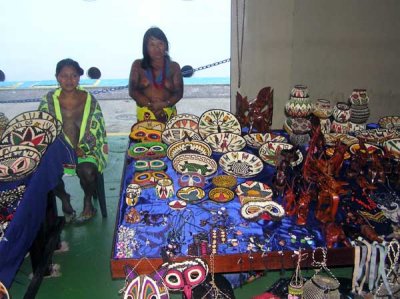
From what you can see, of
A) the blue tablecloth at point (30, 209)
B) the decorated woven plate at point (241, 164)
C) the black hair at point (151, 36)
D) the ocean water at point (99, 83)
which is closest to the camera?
the blue tablecloth at point (30, 209)

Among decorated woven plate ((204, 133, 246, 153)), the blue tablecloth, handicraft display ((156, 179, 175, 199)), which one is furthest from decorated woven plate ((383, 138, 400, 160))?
the blue tablecloth

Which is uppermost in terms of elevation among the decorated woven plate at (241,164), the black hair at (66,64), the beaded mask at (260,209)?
the black hair at (66,64)

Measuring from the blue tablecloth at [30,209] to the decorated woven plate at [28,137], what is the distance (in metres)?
0.08

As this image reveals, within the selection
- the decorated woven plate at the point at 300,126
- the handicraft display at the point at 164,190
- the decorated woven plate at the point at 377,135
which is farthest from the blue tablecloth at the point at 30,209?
the decorated woven plate at the point at 377,135

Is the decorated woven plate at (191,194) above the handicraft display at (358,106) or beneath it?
beneath

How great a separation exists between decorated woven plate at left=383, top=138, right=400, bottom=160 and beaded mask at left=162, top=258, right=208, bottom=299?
1972mm

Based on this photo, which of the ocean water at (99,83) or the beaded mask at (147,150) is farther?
the ocean water at (99,83)

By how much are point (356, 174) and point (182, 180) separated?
119 cm

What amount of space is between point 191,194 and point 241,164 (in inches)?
22.2

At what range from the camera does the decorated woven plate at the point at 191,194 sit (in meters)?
2.37

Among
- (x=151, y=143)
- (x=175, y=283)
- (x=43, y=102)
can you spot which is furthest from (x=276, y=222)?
(x=43, y=102)

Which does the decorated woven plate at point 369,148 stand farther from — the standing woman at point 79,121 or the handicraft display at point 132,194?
the standing woman at point 79,121

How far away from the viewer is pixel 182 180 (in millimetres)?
2590

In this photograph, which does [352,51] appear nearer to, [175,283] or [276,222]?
[276,222]
